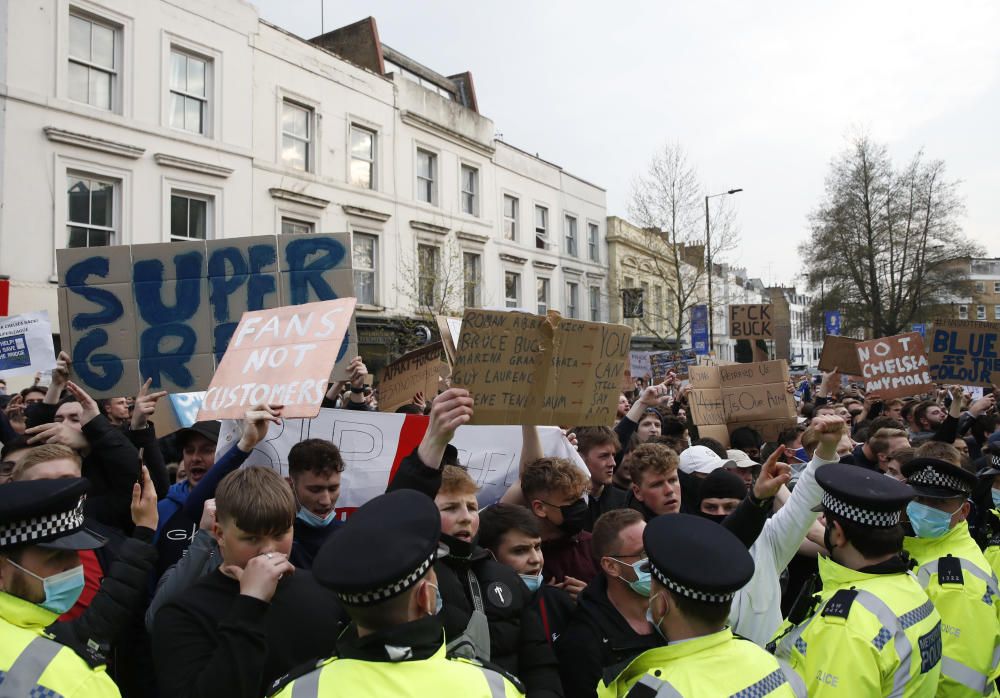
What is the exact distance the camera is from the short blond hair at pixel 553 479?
367cm

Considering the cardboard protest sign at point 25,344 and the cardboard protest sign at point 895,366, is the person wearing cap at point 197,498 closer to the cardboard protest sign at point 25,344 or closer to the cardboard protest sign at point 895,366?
the cardboard protest sign at point 25,344

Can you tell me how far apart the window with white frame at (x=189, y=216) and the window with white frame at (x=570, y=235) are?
1607cm

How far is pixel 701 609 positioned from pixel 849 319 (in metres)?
40.7

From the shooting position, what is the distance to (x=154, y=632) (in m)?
2.50

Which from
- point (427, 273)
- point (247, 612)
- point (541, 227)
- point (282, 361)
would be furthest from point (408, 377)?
point (541, 227)

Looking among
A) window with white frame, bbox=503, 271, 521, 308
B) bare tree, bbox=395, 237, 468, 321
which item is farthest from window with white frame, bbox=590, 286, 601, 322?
bare tree, bbox=395, 237, 468, 321

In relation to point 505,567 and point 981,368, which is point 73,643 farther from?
point 981,368

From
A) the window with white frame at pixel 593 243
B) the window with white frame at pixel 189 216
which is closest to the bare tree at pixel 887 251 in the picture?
the window with white frame at pixel 593 243

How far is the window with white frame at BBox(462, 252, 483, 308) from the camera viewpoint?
24672 mm

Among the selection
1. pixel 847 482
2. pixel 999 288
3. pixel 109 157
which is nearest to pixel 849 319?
pixel 109 157

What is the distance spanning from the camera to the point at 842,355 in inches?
402

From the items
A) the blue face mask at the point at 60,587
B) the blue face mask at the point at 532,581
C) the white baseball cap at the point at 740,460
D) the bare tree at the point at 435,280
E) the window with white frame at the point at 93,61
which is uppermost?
the window with white frame at the point at 93,61

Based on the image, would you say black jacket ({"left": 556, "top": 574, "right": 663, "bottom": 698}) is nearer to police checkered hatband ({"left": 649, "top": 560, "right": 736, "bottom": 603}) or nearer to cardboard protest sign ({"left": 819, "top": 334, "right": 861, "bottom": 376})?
police checkered hatband ({"left": 649, "top": 560, "right": 736, "bottom": 603})

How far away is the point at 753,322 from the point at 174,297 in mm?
9508
